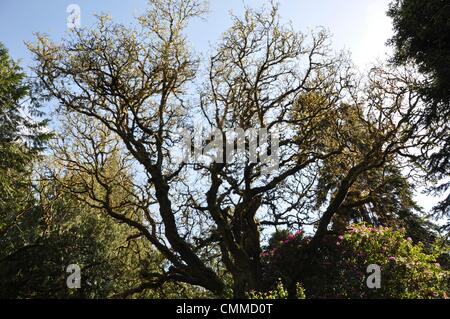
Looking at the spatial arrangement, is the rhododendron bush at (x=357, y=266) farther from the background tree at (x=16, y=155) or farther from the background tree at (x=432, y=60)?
the background tree at (x=16, y=155)

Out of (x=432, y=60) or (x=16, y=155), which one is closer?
(x=432, y=60)

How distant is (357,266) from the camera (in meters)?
11.3

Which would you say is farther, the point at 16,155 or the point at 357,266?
the point at 16,155

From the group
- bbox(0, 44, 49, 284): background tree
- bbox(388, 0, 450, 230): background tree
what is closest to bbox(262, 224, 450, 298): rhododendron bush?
bbox(388, 0, 450, 230): background tree

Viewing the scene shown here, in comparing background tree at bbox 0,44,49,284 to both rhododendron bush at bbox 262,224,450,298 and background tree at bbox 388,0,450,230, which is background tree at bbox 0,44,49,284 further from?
background tree at bbox 388,0,450,230

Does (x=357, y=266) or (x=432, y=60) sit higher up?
(x=432, y=60)

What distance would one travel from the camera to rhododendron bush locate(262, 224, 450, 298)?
10602mm

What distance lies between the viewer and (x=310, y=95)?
47.5ft

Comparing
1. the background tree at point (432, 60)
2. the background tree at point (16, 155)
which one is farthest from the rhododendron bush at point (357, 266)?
the background tree at point (16, 155)

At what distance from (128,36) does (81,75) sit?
6.98ft

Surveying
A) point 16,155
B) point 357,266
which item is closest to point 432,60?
point 357,266

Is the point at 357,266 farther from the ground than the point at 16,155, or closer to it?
closer to it

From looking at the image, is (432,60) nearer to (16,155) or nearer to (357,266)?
(357,266)

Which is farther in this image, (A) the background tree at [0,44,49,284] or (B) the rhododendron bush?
(A) the background tree at [0,44,49,284]
